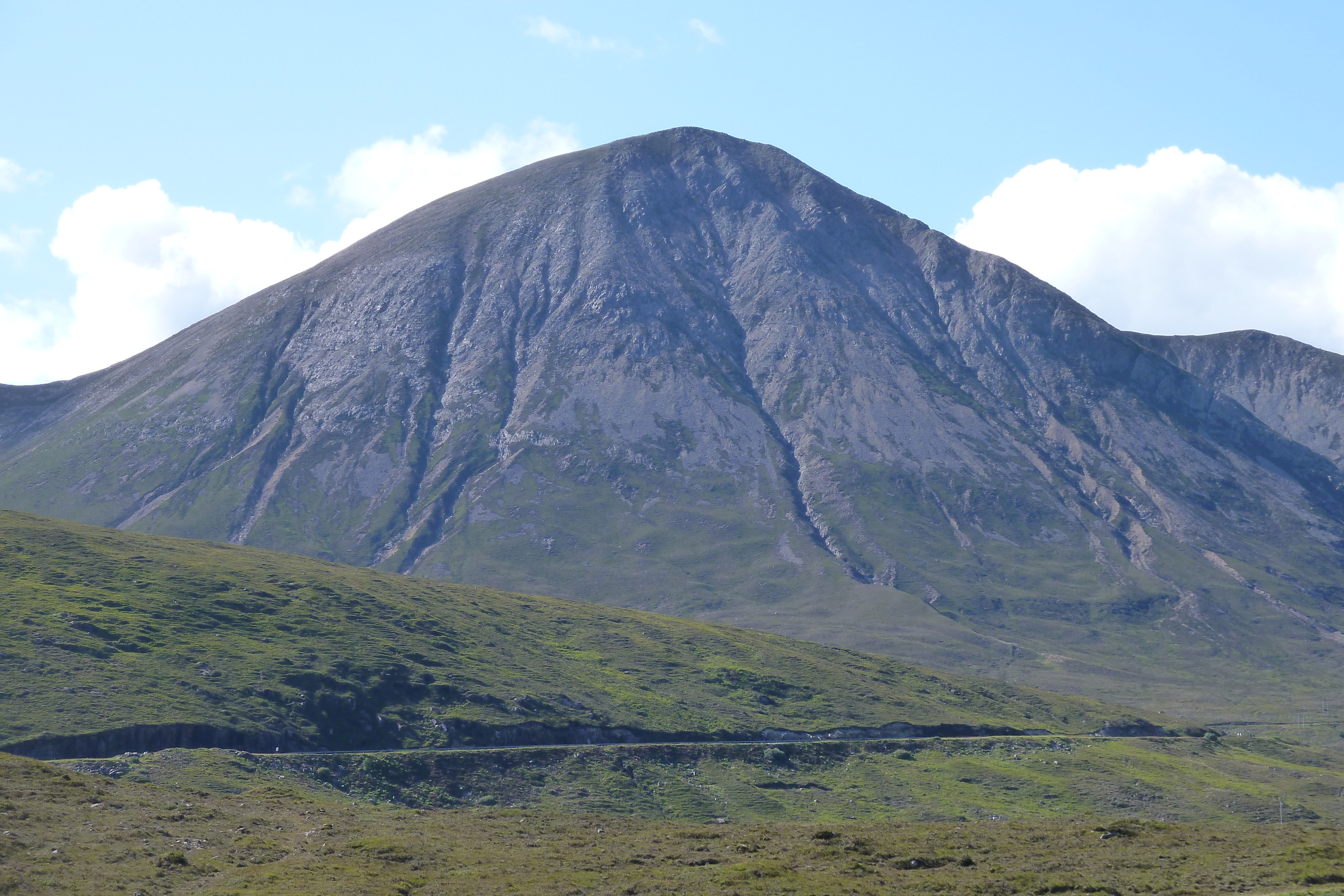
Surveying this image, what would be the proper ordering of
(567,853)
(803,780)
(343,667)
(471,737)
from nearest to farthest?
(567,853) → (471,737) → (803,780) → (343,667)

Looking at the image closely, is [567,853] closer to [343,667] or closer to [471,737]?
[471,737]

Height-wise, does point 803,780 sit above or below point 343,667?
below

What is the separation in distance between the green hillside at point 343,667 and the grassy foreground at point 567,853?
143 feet

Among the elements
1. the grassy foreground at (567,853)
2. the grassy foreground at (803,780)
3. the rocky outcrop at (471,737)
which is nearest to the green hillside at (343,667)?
the rocky outcrop at (471,737)

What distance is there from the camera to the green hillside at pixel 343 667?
120 meters

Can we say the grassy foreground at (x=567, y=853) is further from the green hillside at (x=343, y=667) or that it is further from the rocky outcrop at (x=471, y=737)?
the green hillside at (x=343, y=667)

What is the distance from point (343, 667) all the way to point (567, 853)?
7877 centimetres

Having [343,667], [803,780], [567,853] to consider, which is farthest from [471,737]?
[567,853]

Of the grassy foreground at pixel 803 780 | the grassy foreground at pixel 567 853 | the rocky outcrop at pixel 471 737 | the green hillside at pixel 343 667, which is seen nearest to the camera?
the grassy foreground at pixel 567 853

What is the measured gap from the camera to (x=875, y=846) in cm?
6619

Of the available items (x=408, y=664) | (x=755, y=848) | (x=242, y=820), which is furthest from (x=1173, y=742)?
(x=242, y=820)

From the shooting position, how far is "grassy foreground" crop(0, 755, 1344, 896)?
5650cm

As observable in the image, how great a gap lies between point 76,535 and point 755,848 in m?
138

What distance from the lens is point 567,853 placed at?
66.6 m
